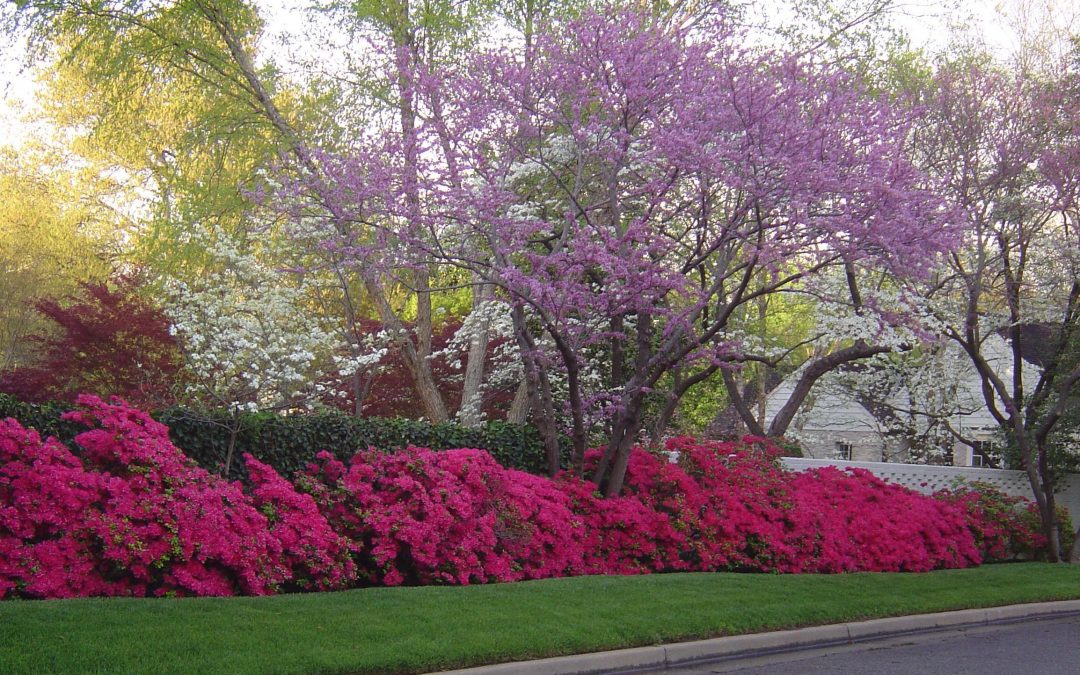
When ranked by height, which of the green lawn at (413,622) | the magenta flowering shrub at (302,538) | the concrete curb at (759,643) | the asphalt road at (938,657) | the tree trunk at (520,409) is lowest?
the asphalt road at (938,657)

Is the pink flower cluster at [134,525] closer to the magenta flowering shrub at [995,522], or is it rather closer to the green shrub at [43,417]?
the green shrub at [43,417]

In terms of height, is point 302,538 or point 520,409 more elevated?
point 520,409

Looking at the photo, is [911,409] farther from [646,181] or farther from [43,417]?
[43,417]

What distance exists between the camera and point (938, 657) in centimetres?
869

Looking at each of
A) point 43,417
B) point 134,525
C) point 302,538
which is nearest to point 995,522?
point 302,538

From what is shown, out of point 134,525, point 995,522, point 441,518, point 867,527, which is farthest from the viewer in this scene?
point 995,522

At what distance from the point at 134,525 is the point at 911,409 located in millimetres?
17489

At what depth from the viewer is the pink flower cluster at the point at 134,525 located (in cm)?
777

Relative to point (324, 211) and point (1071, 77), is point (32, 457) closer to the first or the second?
point (324, 211)

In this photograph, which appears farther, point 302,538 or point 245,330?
point 245,330

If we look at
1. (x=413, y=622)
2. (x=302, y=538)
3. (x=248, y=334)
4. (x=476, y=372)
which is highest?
(x=248, y=334)

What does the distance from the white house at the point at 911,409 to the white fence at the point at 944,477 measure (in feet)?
6.41

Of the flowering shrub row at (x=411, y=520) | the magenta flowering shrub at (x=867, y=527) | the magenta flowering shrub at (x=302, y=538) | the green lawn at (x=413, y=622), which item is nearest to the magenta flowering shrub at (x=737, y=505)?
the flowering shrub row at (x=411, y=520)

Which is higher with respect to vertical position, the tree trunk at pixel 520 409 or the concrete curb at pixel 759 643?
the tree trunk at pixel 520 409
